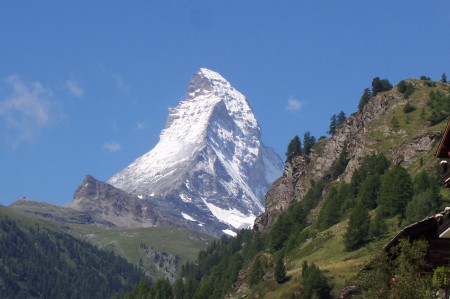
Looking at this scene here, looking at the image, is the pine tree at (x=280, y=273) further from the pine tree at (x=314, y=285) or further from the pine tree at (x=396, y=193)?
the pine tree at (x=396, y=193)

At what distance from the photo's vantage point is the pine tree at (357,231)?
140 meters

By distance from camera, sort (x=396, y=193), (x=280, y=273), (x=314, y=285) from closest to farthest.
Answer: (x=314, y=285), (x=280, y=273), (x=396, y=193)

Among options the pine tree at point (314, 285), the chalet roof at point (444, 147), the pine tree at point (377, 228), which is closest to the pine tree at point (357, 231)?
the pine tree at point (377, 228)

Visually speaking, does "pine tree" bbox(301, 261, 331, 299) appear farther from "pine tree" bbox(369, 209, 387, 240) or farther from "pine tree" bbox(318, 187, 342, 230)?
"pine tree" bbox(318, 187, 342, 230)

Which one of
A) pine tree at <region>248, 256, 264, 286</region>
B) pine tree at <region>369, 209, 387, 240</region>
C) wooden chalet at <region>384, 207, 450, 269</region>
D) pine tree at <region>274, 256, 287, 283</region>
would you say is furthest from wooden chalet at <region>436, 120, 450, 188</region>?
pine tree at <region>248, 256, 264, 286</region>

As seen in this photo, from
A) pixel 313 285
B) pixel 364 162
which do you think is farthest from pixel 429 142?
pixel 313 285

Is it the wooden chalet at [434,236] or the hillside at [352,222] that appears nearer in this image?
the wooden chalet at [434,236]

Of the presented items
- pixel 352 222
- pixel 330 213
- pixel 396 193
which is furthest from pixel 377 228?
pixel 330 213

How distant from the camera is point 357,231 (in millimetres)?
140625

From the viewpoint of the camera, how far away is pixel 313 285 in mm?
118250

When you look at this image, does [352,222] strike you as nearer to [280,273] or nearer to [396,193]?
[396,193]

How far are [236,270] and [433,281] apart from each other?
6273 inches

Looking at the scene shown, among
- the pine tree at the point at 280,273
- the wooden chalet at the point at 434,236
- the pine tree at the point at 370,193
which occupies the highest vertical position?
the pine tree at the point at 370,193

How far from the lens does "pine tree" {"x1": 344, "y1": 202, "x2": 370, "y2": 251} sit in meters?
140
